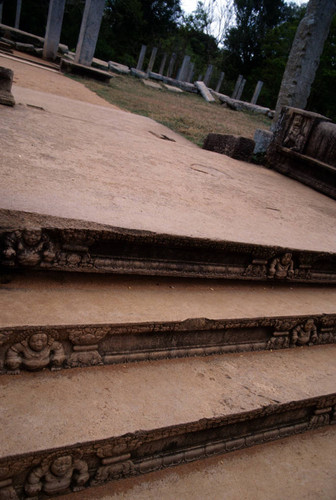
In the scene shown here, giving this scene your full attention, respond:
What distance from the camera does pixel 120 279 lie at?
72.1 inches

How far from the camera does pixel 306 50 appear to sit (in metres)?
7.68

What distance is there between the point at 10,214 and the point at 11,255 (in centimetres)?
16

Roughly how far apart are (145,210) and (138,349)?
0.75m

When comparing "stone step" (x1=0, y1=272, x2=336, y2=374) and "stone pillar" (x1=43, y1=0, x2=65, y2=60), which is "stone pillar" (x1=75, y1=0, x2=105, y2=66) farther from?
"stone step" (x1=0, y1=272, x2=336, y2=374)

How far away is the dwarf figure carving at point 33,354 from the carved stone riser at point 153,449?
31cm

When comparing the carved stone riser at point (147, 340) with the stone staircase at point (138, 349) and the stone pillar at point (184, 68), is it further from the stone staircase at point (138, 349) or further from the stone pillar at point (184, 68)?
the stone pillar at point (184, 68)

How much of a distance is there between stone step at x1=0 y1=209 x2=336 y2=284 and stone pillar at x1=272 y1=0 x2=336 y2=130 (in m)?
6.27

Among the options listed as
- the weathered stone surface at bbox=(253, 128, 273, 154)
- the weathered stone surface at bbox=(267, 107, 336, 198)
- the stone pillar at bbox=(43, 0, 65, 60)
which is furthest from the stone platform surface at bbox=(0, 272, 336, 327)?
the stone pillar at bbox=(43, 0, 65, 60)

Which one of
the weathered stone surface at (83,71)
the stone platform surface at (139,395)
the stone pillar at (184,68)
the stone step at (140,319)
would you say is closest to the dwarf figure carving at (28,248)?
the stone step at (140,319)

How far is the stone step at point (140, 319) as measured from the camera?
1362 millimetres

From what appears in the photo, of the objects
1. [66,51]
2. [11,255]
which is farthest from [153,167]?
[66,51]

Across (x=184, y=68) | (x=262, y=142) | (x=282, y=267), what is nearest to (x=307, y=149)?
(x=262, y=142)

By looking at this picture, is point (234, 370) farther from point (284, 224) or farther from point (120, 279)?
point (284, 224)

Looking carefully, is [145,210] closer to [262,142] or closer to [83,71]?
[262,142]
